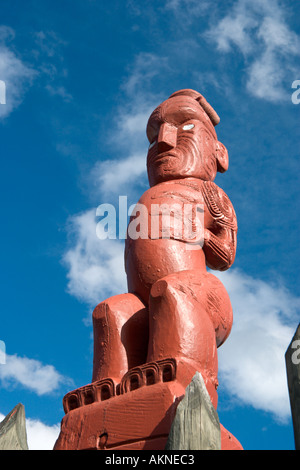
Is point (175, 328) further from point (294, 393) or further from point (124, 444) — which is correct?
point (294, 393)

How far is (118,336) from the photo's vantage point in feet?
16.7

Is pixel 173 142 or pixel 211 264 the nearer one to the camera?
pixel 211 264

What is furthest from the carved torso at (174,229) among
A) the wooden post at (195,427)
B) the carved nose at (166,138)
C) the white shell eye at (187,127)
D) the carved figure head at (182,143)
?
the wooden post at (195,427)

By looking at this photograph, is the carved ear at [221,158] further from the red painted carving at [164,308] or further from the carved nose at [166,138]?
the carved nose at [166,138]

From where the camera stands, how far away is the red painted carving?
433cm

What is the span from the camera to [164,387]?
4.25 meters

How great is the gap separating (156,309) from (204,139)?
259cm

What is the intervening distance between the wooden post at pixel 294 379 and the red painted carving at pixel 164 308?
3.57 feet

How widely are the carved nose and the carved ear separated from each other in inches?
24.3

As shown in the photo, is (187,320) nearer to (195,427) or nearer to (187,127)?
(195,427)

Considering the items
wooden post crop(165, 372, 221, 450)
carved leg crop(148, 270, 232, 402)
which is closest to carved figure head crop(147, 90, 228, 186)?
carved leg crop(148, 270, 232, 402)

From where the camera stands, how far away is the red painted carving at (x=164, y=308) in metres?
4.33

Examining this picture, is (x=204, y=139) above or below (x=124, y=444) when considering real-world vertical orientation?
above

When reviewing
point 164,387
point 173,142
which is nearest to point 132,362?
point 164,387
